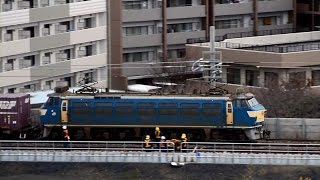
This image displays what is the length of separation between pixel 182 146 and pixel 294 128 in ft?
20.8

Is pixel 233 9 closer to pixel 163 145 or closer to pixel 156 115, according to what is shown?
pixel 156 115

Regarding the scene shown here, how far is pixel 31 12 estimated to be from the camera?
52.1m

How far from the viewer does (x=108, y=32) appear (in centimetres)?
5750

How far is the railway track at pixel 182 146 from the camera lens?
124 ft

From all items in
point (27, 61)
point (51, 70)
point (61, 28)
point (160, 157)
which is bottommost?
point (160, 157)

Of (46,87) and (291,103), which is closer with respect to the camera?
(291,103)

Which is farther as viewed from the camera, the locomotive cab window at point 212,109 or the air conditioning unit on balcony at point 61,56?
the air conditioning unit on balcony at point 61,56

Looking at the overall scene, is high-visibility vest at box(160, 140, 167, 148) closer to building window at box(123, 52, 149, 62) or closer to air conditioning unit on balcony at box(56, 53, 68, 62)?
air conditioning unit on balcony at box(56, 53, 68, 62)

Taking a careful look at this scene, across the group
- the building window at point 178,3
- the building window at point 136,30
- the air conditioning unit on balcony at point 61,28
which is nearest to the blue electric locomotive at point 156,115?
the air conditioning unit on balcony at point 61,28

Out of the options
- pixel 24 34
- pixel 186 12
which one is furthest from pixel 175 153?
pixel 186 12

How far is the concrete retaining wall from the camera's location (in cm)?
4162

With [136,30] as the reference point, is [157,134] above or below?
below

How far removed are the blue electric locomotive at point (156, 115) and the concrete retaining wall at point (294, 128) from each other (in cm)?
104

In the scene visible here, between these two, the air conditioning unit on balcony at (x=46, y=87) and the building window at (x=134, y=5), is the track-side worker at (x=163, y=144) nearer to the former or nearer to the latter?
the air conditioning unit on balcony at (x=46, y=87)
